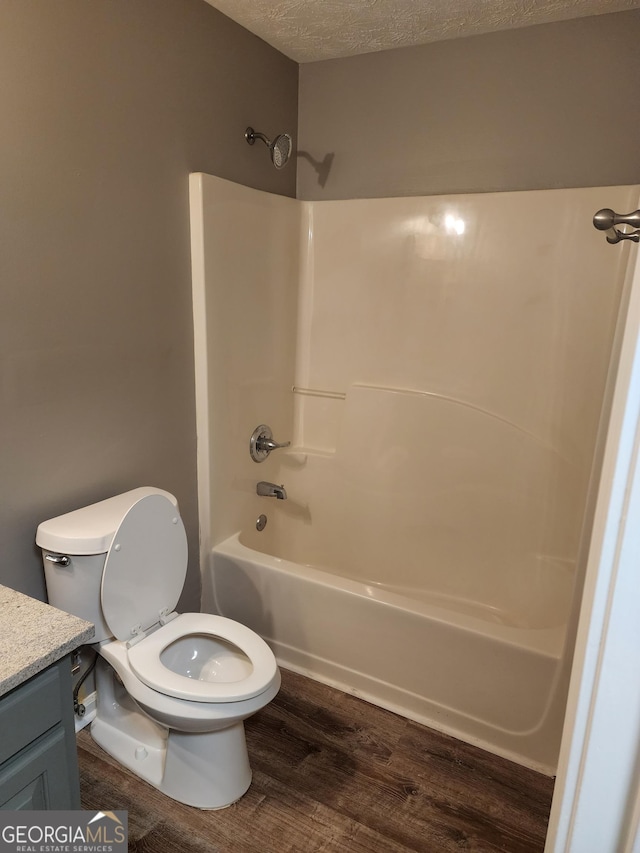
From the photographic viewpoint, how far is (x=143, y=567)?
1666 mm

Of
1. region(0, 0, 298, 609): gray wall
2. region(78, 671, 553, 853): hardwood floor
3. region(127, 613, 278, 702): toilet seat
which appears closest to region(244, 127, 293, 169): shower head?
region(0, 0, 298, 609): gray wall

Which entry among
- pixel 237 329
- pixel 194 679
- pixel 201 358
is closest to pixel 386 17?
pixel 237 329

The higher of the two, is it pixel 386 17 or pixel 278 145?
pixel 386 17

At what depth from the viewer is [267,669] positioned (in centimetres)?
158

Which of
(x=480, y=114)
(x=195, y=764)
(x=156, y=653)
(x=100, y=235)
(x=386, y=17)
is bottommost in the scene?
(x=195, y=764)

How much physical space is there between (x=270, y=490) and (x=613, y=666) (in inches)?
77.5

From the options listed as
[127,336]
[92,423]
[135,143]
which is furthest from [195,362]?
[135,143]

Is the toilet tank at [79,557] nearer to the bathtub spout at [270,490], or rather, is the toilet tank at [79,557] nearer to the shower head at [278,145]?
the bathtub spout at [270,490]

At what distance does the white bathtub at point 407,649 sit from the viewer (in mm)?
1761

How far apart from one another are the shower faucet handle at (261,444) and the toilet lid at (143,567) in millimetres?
670

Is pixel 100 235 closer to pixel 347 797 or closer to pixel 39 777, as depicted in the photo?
pixel 39 777

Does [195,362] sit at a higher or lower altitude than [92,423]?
higher

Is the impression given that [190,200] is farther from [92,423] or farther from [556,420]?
[556,420]

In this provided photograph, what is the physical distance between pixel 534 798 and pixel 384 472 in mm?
1261
